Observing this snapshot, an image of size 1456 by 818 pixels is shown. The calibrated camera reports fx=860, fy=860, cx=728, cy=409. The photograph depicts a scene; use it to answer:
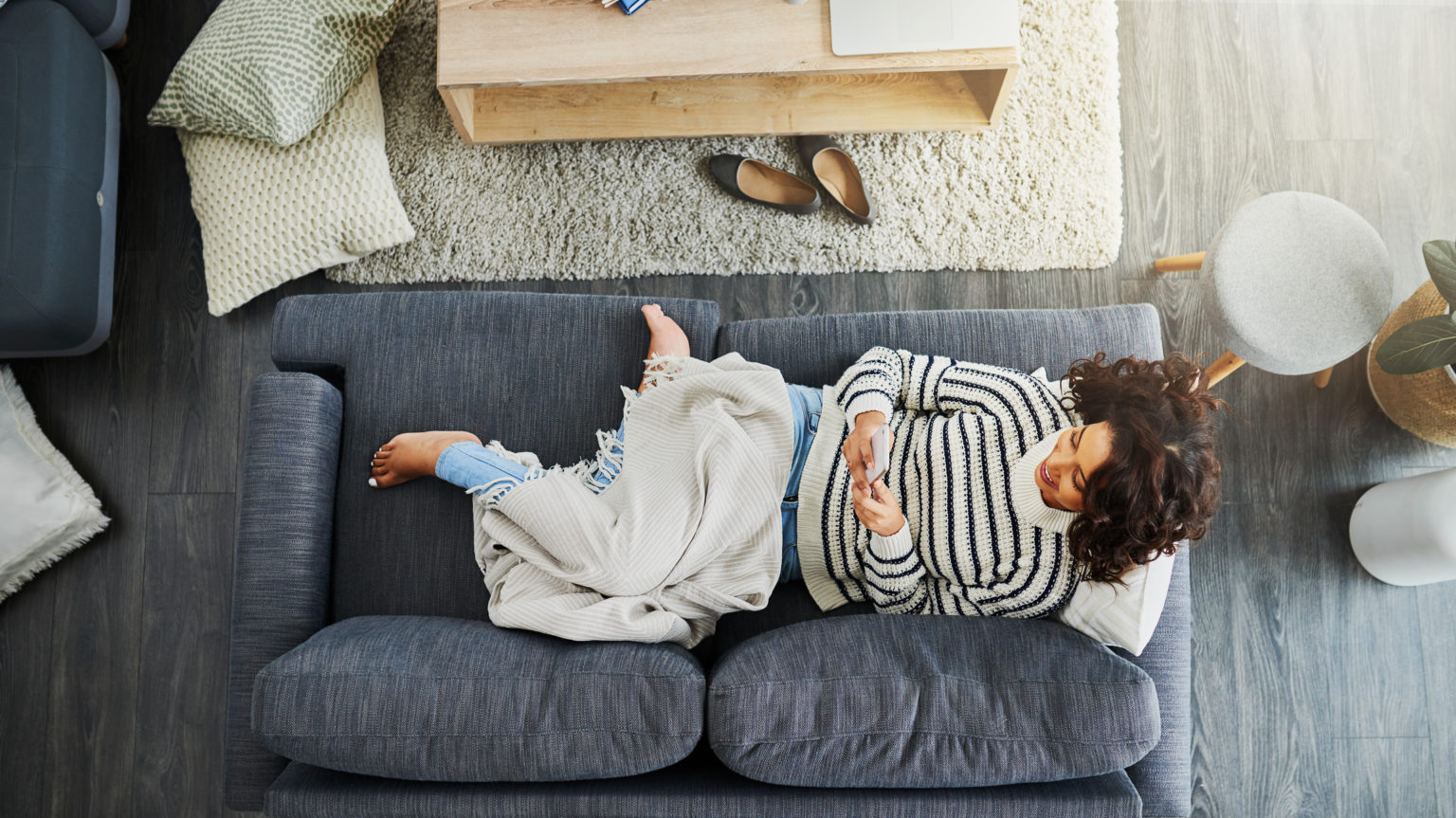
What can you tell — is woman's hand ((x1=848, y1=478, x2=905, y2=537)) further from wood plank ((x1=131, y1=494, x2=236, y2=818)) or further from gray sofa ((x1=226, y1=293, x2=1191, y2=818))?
wood plank ((x1=131, y1=494, x2=236, y2=818))

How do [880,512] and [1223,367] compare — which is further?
[1223,367]

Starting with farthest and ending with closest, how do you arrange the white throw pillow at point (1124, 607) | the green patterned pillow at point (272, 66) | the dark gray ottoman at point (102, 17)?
the dark gray ottoman at point (102, 17) → the green patterned pillow at point (272, 66) → the white throw pillow at point (1124, 607)

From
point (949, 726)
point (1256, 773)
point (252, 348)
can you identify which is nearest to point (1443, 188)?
point (1256, 773)

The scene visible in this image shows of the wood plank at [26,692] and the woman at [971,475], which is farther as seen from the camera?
the wood plank at [26,692]

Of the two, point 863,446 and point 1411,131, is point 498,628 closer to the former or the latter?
point 863,446

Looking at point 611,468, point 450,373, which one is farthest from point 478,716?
point 450,373

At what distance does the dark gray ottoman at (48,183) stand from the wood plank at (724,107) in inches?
31.4

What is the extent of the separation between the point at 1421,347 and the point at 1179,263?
499 mm

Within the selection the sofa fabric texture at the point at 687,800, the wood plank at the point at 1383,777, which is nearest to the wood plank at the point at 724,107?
the sofa fabric texture at the point at 687,800

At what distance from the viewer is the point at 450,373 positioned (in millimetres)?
1555

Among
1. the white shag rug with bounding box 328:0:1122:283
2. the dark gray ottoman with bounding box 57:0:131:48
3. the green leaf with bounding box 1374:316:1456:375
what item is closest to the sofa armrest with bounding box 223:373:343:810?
the white shag rug with bounding box 328:0:1122:283

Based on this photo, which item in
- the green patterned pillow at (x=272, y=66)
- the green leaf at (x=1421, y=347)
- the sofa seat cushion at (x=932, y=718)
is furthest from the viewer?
the green patterned pillow at (x=272, y=66)

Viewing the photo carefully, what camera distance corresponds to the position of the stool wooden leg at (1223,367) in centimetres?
180

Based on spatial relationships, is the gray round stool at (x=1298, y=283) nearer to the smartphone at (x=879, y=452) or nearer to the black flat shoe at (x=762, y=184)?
the smartphone at (x=879, y=452)
